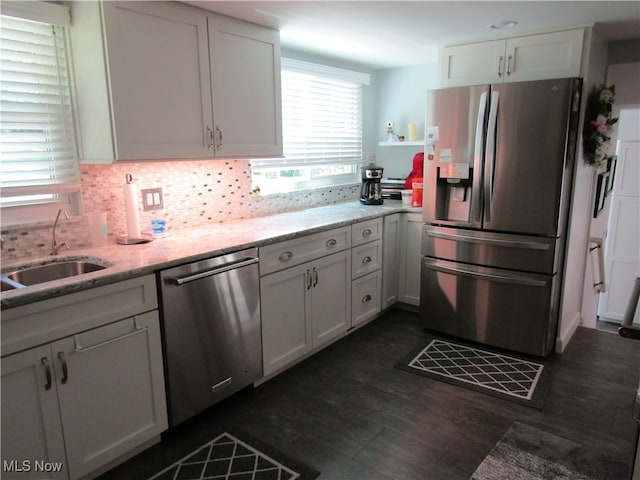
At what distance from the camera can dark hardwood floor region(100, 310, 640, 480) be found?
2.07 metres

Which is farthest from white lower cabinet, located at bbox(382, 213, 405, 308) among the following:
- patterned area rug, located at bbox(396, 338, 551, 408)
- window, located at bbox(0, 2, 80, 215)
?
window, located at bbox(0, 2, 80, 215)

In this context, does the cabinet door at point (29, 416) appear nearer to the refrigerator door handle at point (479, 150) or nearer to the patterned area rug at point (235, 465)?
the patterned area rug at point (235, 465)

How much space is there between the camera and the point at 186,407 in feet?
7.27

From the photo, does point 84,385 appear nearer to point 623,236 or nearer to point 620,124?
point 623,236

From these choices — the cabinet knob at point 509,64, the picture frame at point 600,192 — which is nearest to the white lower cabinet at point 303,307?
the cabinet knob at point 509,64

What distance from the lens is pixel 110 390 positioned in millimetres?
1898

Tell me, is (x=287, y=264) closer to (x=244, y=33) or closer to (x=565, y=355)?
(x=244, y=33)

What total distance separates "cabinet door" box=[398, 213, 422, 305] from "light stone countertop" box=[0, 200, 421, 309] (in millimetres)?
343

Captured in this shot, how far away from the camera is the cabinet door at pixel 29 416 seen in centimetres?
161

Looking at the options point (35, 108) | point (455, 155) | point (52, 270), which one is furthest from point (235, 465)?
point (455, 155)

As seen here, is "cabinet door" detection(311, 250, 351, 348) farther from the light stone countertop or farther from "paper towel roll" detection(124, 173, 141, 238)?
"paper towel roll" detection(124, 173, 141, 238)

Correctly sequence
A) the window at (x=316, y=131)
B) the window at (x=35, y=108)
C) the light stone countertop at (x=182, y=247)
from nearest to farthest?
1. the light stone countertop at (x=182, y=247)
2. the window at (x=35, y=108)
3. the window at (x=316, y=131)

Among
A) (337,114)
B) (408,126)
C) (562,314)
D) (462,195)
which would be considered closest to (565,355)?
(562,314)

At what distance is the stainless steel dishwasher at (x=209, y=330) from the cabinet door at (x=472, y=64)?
79.2 inches
